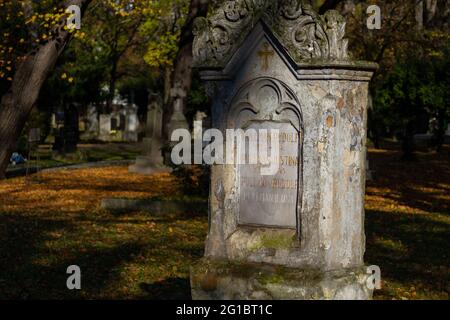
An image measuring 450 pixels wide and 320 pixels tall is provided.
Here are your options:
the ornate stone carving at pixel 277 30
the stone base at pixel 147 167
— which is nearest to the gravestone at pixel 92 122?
the stone base at pixel 147 167

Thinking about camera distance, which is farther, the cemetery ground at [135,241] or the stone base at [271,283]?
the cemetery ground at [135,241]

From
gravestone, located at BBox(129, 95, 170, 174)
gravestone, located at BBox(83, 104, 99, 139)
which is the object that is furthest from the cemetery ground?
gravestone, located at BBox(83, 104, 99, 139)

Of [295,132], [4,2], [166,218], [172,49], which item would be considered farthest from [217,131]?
[172,49]

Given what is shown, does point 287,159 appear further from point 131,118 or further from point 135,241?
point 131,118

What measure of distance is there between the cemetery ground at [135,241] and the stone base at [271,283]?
81 cm

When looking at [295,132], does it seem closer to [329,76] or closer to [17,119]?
[329,76]

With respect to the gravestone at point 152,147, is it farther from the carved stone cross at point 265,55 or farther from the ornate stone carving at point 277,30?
the carved stone cross at point 265,55

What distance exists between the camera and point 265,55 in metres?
7.34

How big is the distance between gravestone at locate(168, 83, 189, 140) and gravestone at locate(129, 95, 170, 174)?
4.40ft

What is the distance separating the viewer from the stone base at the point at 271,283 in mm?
7062

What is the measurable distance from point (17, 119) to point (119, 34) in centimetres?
2859

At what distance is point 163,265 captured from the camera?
9.95 meters

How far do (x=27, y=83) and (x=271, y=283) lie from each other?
12.7 m

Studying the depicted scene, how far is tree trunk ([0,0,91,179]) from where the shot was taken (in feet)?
59.0
